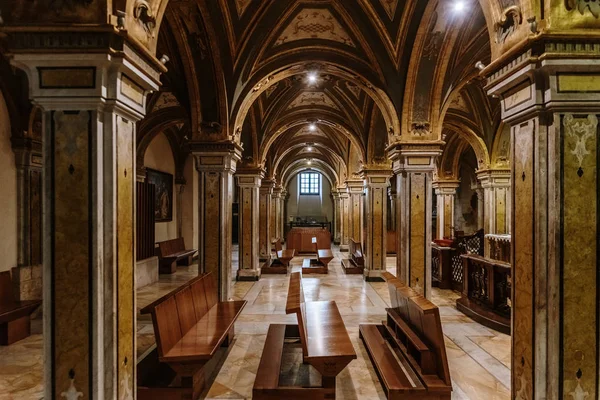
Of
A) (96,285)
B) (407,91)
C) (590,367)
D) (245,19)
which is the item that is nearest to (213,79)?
(245,19)

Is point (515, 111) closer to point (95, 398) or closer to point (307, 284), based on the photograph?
point (95, 398)

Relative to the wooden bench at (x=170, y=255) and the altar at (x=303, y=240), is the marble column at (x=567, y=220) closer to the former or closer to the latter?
the wooden bench at (x=170, y=255)

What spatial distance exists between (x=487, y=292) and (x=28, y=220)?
8098mm

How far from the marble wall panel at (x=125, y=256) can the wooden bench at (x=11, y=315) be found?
11.6 feet

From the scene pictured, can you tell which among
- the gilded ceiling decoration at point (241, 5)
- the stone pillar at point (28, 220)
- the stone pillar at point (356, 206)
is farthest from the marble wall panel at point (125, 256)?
the stone pillar at point (356, 206)

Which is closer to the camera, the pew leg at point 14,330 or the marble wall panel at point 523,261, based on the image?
the marble wall panel at point 523,261

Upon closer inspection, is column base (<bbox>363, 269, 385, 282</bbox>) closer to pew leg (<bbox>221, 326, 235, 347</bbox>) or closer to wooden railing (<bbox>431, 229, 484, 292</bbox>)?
wooden railing (<bbox>431, 229, 484, 292</bbox>)

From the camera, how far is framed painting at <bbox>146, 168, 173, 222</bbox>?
36.1 ft

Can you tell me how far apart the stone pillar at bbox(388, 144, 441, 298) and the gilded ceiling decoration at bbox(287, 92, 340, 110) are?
4791 millimetres

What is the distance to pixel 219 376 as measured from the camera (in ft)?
13.1

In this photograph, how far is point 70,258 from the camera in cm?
239

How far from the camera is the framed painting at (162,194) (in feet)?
36.1

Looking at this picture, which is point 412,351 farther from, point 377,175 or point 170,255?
point 170,255

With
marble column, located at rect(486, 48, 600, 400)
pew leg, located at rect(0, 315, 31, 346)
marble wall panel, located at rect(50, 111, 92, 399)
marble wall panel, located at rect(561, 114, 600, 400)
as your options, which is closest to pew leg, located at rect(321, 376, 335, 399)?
marble column, located at rect(486, 48, 600, 400)
